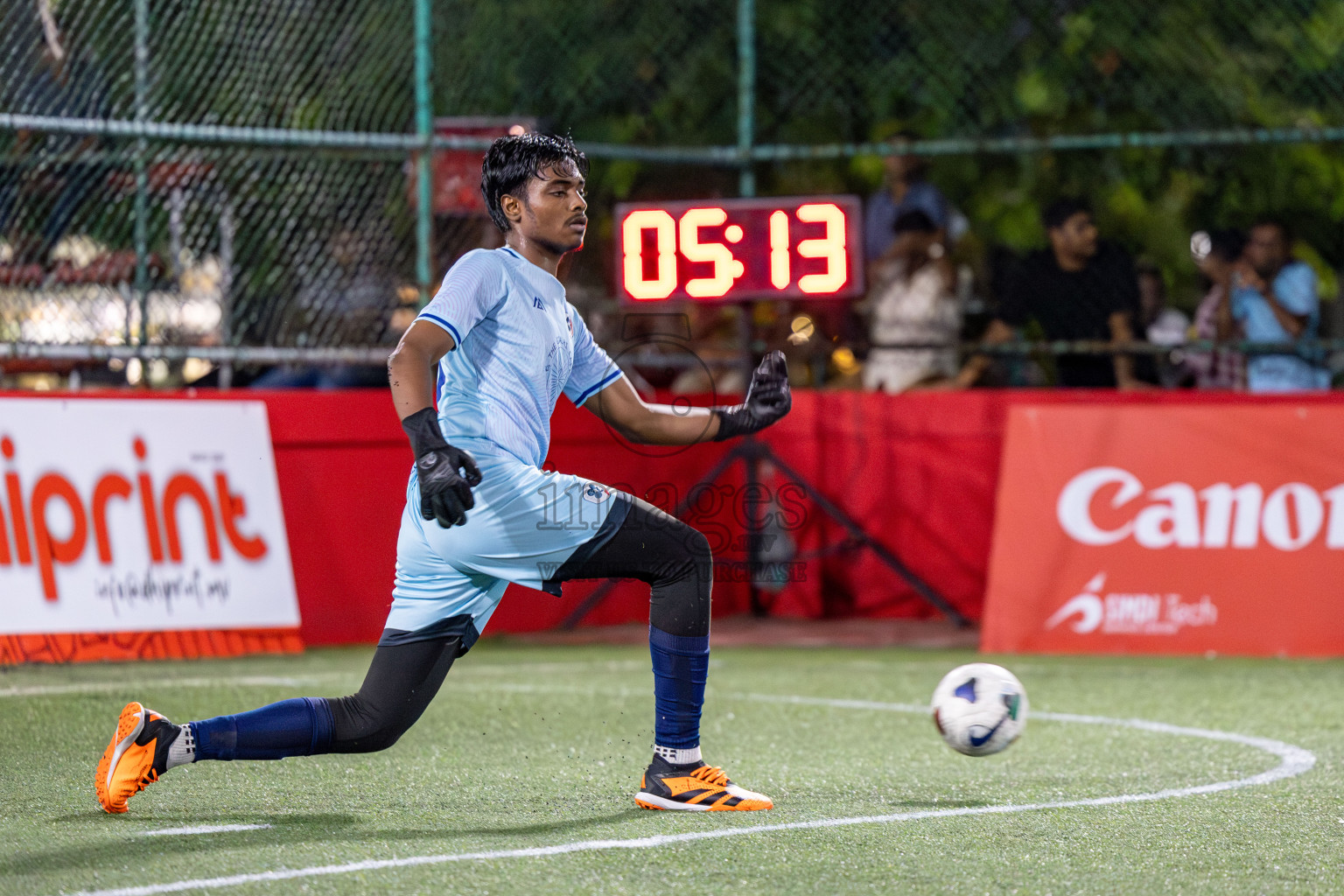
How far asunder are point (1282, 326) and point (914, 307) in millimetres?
2301

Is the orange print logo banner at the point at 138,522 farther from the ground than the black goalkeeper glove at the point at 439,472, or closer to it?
closer to it

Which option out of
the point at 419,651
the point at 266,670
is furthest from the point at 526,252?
the point at 266,670

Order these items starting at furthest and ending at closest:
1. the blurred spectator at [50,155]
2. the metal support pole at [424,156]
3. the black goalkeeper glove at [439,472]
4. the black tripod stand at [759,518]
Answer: the black tripod stand at [759,518]
the metal support pole at [424,156]
the blurred spectator at [50,155]
the black goalkeeper glove at [439,472]

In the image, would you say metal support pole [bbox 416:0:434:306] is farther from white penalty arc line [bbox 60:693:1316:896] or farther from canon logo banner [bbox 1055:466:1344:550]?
white penalty arc line [bbox 60:693:1316:896]

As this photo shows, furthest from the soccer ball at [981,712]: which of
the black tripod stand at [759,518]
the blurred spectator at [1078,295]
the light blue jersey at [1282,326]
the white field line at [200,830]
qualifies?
the light blue jersey at [1282,326]

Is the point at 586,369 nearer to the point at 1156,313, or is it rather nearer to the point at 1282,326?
the point at 1282,326

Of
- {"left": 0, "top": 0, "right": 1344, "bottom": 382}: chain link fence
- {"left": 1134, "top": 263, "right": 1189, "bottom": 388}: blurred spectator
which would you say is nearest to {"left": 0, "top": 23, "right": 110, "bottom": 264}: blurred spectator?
{"left": 0, "top": 0, "right": 1344, "bottom": 382}: chain link fence

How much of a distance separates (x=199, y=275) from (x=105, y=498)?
1612 mm

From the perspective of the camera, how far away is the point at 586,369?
Result: 5.61 m

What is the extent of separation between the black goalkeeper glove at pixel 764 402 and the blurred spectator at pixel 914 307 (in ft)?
20.5

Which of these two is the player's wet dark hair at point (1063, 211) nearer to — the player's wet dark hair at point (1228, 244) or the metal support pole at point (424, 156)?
the player's wet dark hair at point (1228, 244)

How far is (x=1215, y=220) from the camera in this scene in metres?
13.8

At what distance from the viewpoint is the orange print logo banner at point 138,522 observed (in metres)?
9.39

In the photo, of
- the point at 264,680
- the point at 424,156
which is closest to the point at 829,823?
the point at 264,680
